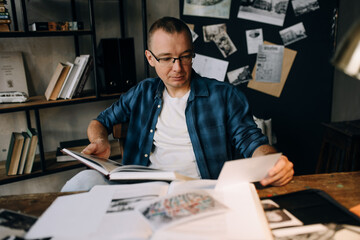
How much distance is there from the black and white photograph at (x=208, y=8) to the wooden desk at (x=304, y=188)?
164 cm

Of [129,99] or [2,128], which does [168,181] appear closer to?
[129,99]

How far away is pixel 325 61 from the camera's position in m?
2.34

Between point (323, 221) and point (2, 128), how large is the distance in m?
2.11

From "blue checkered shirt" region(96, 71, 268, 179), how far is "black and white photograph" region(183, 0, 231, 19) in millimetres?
941

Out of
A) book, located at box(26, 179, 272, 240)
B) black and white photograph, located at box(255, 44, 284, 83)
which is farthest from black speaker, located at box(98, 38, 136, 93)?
book, located at box(26, 179, 272, 240)

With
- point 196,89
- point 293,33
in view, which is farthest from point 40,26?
point 293,33

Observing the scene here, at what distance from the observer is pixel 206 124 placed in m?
1.39

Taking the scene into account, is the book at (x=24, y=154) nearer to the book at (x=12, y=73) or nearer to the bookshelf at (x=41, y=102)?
the bookshelf at (x=41, y=102)

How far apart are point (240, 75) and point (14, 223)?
197 cm

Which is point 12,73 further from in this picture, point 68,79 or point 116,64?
point 116,64

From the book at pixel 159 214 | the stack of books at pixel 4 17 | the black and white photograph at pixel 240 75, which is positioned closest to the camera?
the book at pixel 159 214

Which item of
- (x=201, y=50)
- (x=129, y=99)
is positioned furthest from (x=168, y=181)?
(x=201, y=50)

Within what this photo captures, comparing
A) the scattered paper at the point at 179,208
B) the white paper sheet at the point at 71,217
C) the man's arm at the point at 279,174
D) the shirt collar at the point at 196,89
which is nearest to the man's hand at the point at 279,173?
the man's arm at the point at 279,174

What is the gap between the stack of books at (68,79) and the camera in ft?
6.24
